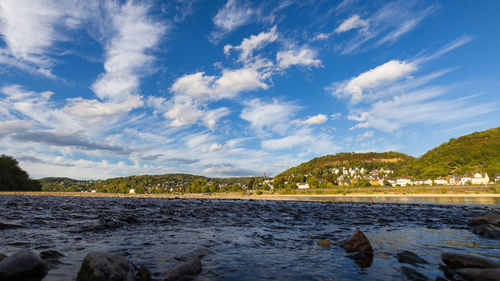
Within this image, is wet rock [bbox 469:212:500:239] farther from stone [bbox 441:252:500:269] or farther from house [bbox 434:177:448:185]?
house [bbox 434:177:448:185]

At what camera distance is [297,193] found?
530ft

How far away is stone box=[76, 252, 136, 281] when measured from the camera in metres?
5.57

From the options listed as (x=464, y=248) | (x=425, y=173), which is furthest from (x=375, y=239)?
(x=425, y=173)

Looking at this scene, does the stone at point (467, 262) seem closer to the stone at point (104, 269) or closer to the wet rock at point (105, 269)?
the wet rock at point (105, 269)

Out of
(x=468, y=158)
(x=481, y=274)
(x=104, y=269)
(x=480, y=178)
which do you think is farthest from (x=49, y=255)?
(x=468, y=158)

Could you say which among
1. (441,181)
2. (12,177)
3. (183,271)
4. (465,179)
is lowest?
(183,271)

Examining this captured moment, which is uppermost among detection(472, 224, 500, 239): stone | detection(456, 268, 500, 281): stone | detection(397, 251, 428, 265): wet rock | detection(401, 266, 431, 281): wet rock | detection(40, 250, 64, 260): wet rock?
detection(40, 250, 64, 260): wet rock

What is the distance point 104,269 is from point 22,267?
6.81ft

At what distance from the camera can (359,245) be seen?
30.5 ft

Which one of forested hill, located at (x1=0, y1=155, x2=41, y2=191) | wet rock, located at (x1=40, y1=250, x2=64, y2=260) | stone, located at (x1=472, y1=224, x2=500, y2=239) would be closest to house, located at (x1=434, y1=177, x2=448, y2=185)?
stone, located at (x1=472, y1=224, x2=500, y2=239)

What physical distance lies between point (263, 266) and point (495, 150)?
223m

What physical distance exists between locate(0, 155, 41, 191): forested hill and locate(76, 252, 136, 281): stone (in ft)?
491

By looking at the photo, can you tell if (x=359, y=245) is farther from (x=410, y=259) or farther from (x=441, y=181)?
(x=441, y=181)

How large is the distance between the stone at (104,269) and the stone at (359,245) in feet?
25.8
